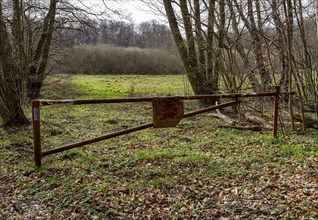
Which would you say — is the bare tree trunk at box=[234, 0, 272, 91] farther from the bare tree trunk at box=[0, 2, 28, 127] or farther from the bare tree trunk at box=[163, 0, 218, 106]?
the bare tree trunk at box=[0, 2, 28, 127]

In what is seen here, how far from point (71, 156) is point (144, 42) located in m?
58.8

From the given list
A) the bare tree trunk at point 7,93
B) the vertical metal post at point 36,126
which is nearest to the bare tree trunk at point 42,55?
the bare tree trunk at point 7,93

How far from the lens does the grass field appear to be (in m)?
3.90

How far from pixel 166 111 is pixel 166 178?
1287 mm

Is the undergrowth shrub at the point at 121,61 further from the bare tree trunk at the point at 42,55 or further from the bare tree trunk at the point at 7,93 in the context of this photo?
the bare tree trunk at the point at 7,93

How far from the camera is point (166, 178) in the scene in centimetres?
492

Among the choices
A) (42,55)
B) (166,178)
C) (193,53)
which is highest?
(42,55)

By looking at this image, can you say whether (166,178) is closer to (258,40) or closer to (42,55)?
(258,40)

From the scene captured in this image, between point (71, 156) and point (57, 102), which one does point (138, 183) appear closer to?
point (57, 102)

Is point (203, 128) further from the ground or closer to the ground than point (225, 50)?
closer to the ground

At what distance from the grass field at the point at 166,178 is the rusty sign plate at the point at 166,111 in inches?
26.5

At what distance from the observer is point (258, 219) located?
11.7 feet

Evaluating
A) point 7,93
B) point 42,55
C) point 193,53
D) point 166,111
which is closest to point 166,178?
point 166,111

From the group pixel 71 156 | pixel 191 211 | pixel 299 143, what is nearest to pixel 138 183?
pixel 191 211
